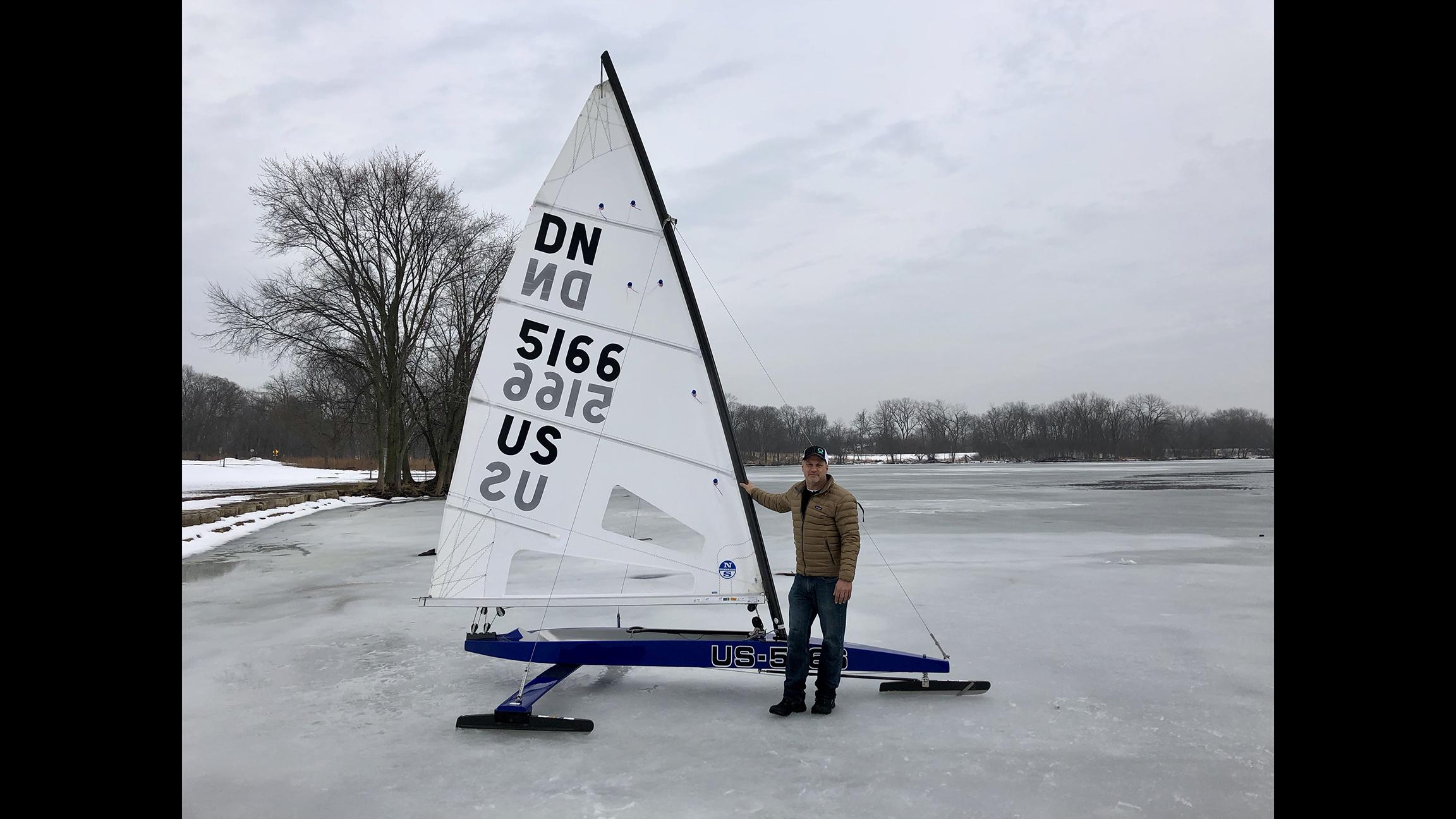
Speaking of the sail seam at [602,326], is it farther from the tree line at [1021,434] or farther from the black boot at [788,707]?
the tree line at [1021,434]

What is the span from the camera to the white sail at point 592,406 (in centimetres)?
409

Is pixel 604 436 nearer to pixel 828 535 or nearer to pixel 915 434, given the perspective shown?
pixel 828 535

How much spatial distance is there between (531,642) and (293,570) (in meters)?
6.38

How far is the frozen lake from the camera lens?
3.02m

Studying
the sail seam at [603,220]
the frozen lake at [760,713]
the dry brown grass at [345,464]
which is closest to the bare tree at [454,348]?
the frozen lake at [760,713]

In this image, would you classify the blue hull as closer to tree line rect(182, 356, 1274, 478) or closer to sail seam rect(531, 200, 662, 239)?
sail seam rect(531, 200, 662, 239)

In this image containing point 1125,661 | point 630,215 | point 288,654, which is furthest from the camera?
point 288,654

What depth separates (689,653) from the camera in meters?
4.17

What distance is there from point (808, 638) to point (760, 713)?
0.48 m

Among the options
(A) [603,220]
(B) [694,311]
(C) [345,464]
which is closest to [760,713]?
(B) [694,311]
